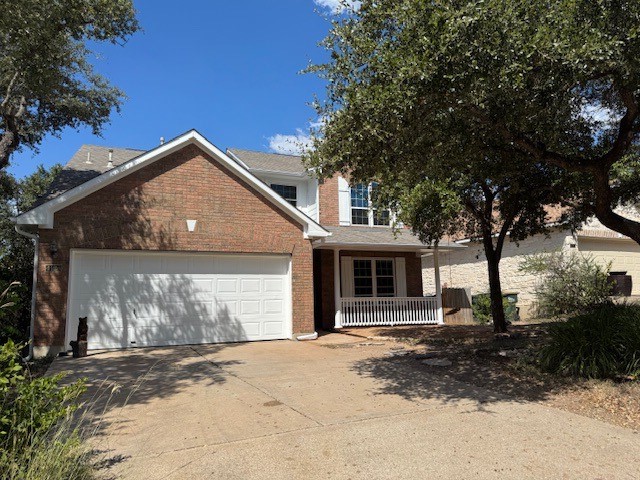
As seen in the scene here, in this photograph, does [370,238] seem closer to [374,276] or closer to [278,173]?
[374,276]

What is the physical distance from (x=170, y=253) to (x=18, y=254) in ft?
18.8

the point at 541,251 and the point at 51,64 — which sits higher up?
the point at 51,64

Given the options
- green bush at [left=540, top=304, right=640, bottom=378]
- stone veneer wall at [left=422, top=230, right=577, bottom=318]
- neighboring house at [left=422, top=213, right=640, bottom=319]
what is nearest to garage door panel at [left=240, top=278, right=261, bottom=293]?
green bush at [left=540, top=304, right=640, bottom=378]

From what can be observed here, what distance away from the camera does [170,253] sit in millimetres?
12820

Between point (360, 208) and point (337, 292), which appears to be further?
point (360, 208)

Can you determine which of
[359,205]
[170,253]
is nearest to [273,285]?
[170,253]

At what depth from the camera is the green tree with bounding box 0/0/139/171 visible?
412 inches

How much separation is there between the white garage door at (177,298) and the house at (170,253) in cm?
3

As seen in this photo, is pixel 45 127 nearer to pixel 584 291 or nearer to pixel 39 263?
pixel 39 263

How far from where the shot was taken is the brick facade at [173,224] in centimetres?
1144

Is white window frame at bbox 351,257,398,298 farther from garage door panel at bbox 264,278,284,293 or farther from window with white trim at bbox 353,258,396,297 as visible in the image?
garage door panel at bbox 264,278,284,293

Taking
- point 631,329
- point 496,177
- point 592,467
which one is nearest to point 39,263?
point 496,177

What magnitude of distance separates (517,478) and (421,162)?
533 centimetres

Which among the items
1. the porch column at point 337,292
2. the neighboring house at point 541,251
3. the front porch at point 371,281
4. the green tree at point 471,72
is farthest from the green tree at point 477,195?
the neighboring house at point 541,251
